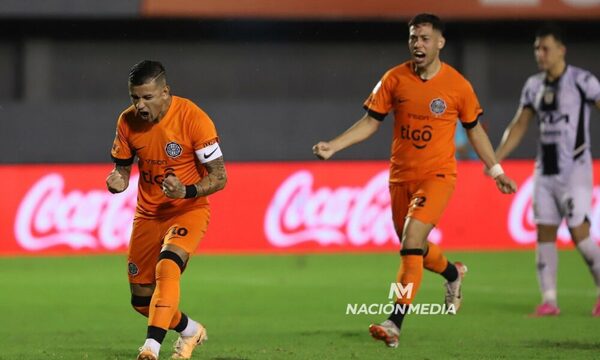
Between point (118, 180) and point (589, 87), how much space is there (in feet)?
15.2

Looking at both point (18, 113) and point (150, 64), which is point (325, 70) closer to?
point (18, 113)

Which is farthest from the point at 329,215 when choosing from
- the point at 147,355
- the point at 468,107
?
the point at 147,355

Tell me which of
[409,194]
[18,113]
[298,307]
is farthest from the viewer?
[18,113]

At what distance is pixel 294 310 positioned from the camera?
11.3 meters

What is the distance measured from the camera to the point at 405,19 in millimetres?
21375

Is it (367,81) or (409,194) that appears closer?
(409,194)

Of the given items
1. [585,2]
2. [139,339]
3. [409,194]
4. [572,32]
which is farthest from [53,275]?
[572,32]

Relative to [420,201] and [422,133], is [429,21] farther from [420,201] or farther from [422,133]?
[420,201]

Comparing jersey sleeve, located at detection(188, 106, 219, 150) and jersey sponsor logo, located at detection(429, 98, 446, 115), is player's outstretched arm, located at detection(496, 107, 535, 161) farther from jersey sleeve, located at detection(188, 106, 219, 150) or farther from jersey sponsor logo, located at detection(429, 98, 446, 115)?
jersey sleeve, located at detection(188, 106, 219, 150)

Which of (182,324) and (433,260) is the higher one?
(433,260)

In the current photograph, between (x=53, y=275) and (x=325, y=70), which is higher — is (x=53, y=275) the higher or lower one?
the lower one

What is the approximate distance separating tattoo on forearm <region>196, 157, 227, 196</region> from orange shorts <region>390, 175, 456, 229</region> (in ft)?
5.51

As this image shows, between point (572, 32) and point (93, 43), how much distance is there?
29.0 ft

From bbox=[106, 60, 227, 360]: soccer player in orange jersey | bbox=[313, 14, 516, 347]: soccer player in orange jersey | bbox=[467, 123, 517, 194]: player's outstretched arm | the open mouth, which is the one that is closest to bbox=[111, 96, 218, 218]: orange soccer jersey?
bbox=[106, 60, 227, 360]: soccer player in orange jersey
